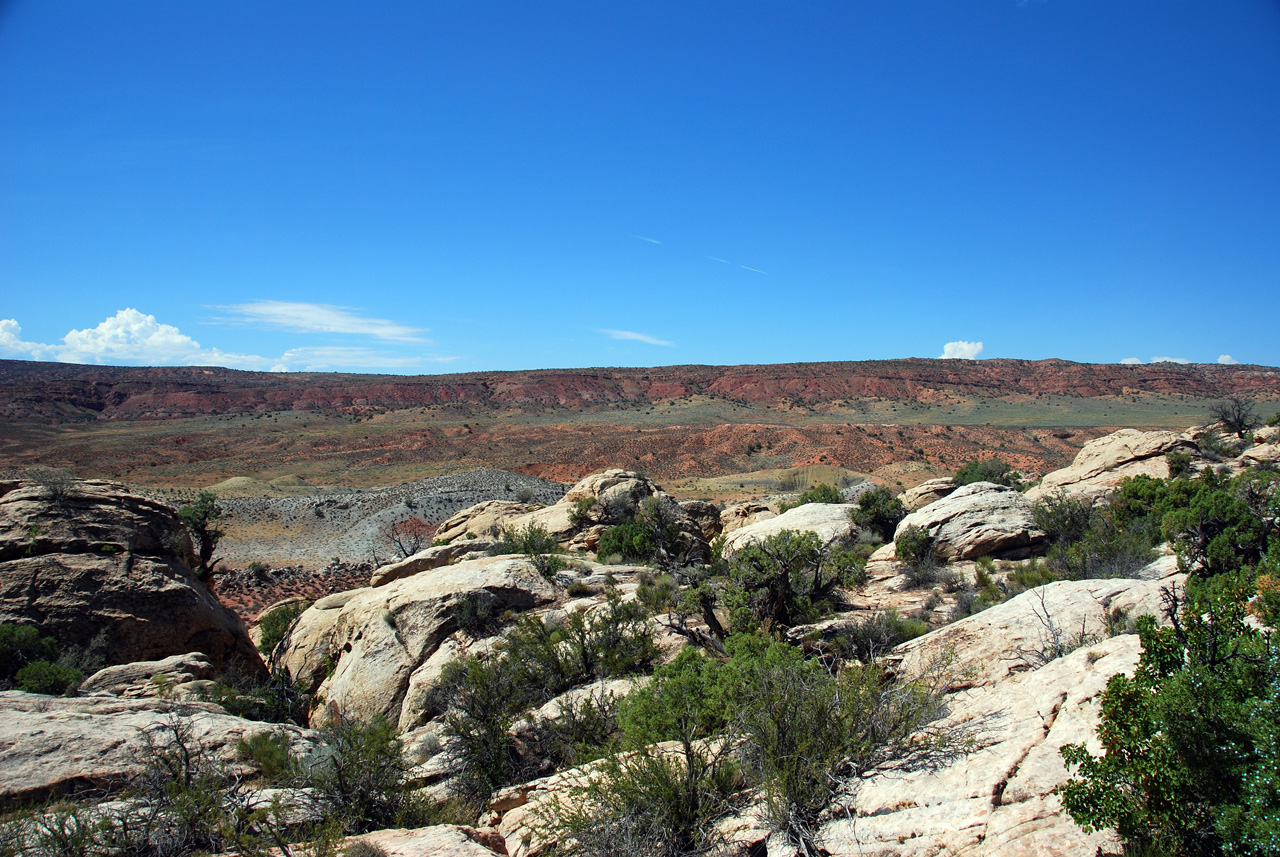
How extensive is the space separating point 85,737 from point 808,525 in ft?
50.4

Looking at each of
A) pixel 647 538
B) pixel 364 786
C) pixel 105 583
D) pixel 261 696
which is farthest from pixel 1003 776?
pixel 105 583

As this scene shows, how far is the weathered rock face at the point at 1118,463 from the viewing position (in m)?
18.8

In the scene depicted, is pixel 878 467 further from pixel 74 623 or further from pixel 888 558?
pixel 74 623

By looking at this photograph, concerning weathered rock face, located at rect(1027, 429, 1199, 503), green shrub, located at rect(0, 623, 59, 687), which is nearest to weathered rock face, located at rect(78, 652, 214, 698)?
green shrub, located at rect(0, 623, 59, 687)

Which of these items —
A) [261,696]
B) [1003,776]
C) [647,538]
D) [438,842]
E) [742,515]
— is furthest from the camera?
[742,515]

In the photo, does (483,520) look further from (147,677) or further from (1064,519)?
(1064,519)

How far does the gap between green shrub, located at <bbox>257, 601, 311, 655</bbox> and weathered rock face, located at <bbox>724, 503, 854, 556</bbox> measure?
11128 millimetres

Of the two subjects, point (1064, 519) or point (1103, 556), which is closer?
point (1103, 556)

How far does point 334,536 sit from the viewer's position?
3406 centimetres

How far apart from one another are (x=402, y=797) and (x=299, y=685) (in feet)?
24.5

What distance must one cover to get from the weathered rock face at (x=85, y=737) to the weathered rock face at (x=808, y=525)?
11.1 m

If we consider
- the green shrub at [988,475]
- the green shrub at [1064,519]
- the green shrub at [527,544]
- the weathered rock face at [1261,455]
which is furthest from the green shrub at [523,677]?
the green shrub at [988,475]

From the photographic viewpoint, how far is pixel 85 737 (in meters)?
6.15

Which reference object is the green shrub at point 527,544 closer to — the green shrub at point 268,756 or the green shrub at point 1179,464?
the green shrub at point 268,756
